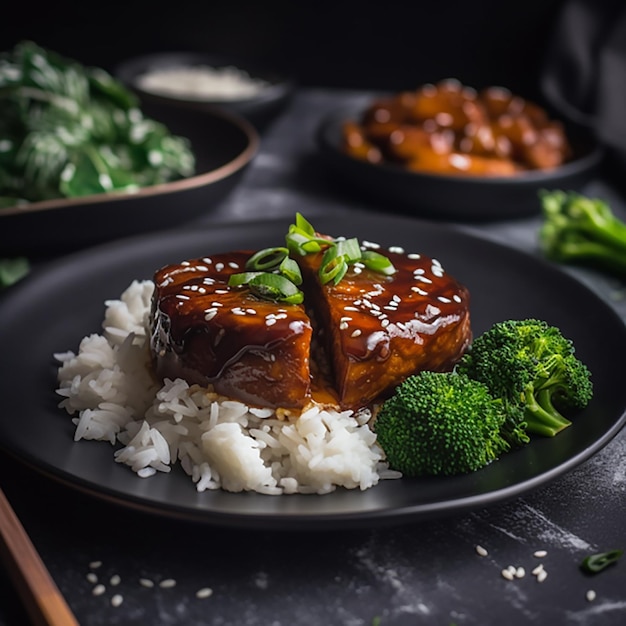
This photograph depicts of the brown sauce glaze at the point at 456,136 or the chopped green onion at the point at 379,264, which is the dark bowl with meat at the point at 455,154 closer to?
the brown sauce glaze at the point at 456,136

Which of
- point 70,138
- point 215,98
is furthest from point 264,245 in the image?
point 215,98

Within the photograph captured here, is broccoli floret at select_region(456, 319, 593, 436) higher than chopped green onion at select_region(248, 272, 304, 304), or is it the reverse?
chopped green onion at select_region(248, 272, 304, 304)

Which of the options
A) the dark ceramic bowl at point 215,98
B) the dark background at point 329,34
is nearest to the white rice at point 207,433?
the dark ceramic bowl at point 215,98

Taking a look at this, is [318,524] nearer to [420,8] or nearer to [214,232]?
[214,232]

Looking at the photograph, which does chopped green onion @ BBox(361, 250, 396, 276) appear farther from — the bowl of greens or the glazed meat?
the bowl of greens

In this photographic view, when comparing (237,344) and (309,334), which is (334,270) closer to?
(309,334)

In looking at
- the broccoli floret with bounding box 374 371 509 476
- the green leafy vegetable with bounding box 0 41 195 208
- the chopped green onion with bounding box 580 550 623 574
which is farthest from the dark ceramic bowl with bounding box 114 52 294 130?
the chopped green onion with bounding box 580 550 623 574

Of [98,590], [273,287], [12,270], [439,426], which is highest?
[273,287]

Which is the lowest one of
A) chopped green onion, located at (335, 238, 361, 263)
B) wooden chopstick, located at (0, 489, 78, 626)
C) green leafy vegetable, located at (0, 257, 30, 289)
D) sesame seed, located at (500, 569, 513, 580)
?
green leafy vegetable, located at (0, 257, 30, 289)
